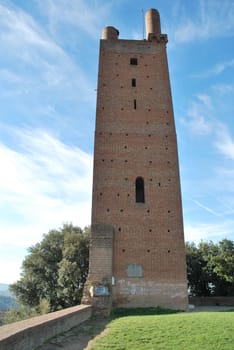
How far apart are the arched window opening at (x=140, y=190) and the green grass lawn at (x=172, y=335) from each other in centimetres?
781

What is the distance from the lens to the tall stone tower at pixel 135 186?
1416 cm

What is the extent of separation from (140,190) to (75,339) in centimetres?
951

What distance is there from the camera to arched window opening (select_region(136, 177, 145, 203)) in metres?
16.2

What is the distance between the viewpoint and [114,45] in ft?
65.7

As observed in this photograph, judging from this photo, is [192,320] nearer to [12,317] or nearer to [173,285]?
[173,285]

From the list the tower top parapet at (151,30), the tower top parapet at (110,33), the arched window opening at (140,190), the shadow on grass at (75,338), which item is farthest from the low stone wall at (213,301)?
the tower top parapet at (110,33)

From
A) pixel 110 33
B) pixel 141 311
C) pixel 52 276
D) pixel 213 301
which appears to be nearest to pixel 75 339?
pixel 141 311

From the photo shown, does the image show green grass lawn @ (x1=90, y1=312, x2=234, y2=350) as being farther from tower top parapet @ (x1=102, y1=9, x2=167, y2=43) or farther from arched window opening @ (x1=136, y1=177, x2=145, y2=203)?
tower top parapet @ (x1=102, y1=9, x2=167, y2=43)

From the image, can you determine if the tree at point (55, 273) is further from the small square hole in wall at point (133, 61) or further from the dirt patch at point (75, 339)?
the dirt patch at point (75, 339)

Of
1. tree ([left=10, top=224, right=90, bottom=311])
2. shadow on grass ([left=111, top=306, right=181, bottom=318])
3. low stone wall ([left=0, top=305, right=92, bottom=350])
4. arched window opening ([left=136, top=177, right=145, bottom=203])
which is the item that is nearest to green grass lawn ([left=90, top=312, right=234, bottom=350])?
low stone wall ([left=0, top=305, right=92, bottom=350])

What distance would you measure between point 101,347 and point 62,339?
1326mm

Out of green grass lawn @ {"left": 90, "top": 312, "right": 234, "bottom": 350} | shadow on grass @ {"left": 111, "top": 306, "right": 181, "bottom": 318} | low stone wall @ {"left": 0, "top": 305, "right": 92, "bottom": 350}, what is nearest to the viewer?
low stone wall @ {"left": 0, "top": 305, "right": 92, "bottom": 350}

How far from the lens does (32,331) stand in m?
6.24

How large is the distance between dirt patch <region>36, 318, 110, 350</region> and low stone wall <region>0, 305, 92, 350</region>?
0.43 ft
